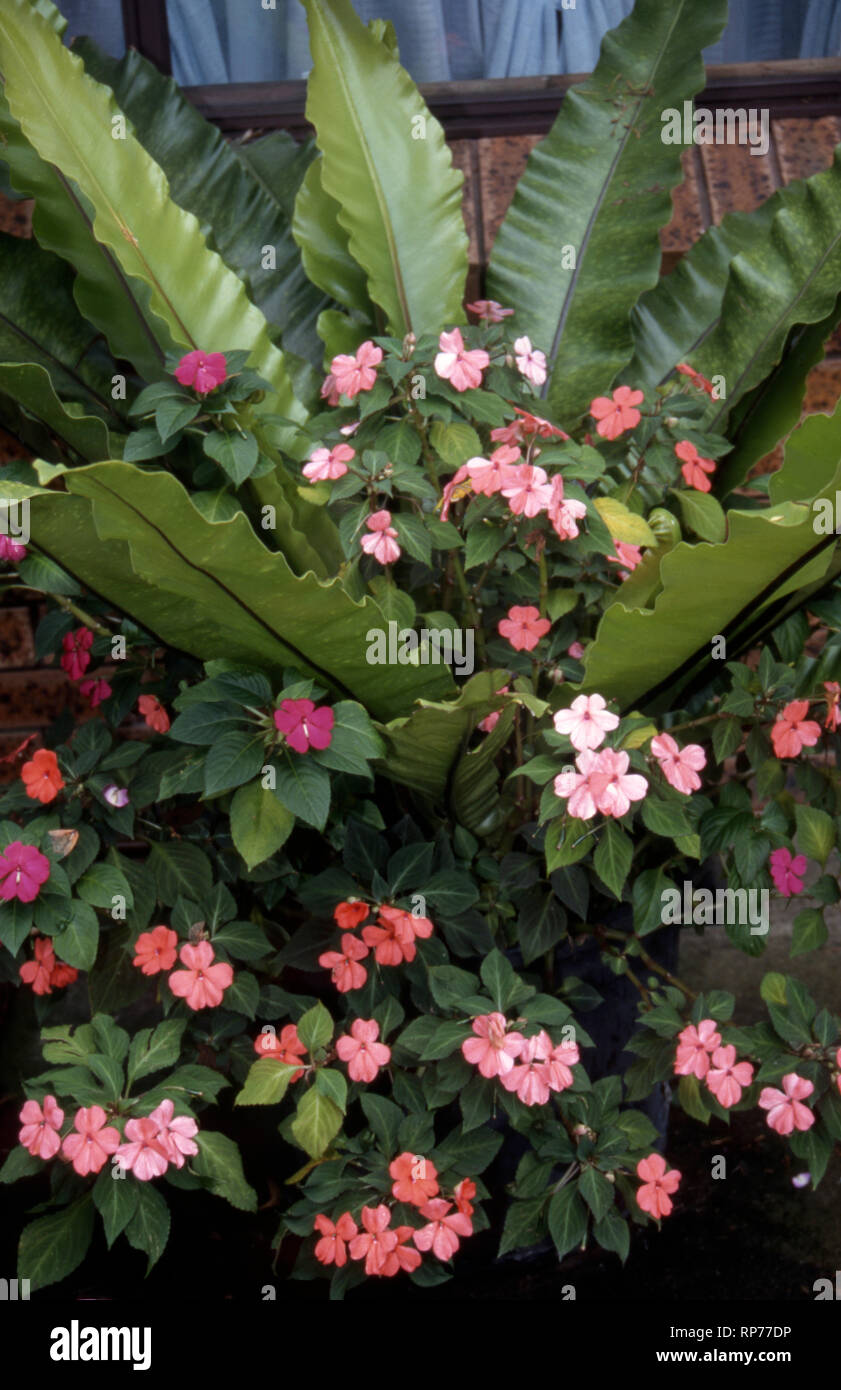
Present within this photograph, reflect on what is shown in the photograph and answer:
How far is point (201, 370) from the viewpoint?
985 mm

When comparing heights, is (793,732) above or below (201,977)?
above

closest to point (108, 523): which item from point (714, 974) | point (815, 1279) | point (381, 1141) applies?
point (381, 1141)

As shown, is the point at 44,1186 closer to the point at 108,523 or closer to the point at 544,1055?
the point at 544,1055

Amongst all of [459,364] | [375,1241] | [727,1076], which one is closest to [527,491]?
[459,364]

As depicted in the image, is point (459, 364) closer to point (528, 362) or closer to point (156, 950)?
point (528, 362)

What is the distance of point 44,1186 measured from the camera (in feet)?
4.54

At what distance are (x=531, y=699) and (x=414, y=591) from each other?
1.15ft

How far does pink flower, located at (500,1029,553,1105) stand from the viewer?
3.08 feet

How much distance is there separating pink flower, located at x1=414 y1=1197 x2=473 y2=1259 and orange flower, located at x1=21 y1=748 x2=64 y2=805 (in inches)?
18.2

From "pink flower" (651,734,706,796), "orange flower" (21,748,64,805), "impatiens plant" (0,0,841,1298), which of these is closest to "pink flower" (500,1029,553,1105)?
"impatiens plant" (0,0,841,1298)

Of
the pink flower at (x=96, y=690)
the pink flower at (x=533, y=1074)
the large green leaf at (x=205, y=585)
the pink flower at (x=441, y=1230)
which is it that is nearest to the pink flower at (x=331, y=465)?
the large green leaf at (x=205, y=585)

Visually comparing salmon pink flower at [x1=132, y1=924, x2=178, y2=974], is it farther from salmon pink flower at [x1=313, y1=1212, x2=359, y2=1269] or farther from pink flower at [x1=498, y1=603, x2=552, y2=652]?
pink flower at [x1=498, y1=603, x2=552, y2=652]

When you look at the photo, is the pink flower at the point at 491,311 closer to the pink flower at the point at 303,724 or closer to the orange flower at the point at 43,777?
the pink flower at the point at 303,724

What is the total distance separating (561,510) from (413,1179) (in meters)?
0.54
